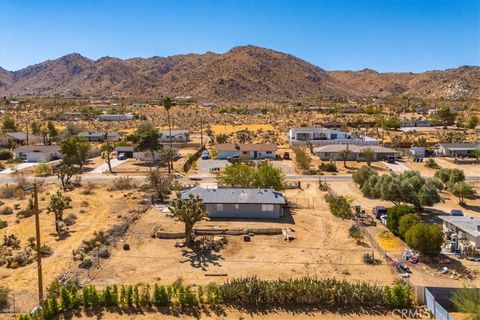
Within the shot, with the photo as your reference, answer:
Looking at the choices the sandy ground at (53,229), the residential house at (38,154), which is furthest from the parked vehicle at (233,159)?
the residential house at (38,154)

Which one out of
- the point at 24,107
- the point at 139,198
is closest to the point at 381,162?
the point at 139,198

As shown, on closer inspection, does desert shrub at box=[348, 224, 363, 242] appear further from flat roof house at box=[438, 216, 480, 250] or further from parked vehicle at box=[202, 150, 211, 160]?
parked vehicle at box=[202, 150, 211, 160]

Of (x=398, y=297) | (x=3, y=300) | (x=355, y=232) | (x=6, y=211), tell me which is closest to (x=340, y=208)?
(x=355, y=232)

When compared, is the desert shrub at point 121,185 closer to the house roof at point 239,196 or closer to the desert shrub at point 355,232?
the house roof at point 239,196

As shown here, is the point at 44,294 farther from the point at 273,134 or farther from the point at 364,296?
the point at 273,134

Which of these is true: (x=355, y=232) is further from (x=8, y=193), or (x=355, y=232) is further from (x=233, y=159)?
(x=8, y=193)
